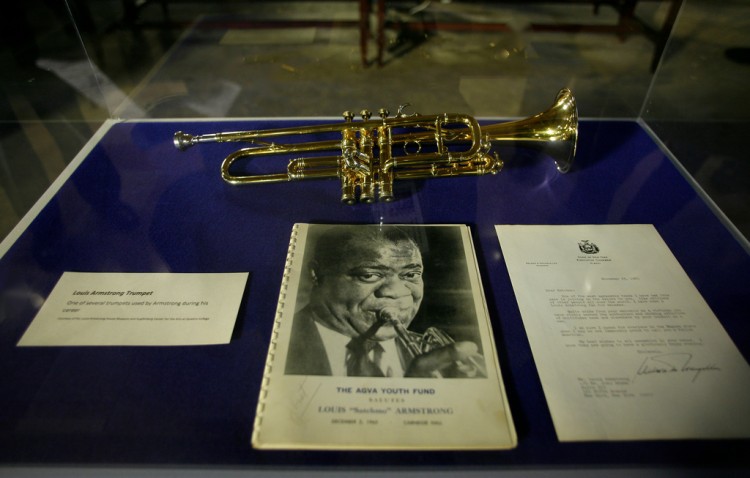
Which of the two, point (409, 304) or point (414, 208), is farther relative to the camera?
point (414, 208)

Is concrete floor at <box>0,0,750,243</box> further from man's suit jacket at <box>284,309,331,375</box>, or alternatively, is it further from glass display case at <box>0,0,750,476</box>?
man's suit jacket at <box>284,309,331,375</box>

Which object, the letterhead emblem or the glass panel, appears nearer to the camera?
the letterhead emblem

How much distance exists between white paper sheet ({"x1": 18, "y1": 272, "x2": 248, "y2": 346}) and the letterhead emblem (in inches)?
29.0

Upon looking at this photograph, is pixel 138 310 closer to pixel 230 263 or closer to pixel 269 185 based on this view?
pixel 230 263

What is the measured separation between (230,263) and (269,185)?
287 millimetres

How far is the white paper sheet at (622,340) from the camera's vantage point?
0.74 m

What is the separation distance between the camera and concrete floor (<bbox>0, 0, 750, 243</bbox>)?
1764mm

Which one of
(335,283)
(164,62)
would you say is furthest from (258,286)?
(164,62)

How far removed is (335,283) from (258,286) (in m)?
0.16

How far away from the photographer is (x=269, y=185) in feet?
3.95

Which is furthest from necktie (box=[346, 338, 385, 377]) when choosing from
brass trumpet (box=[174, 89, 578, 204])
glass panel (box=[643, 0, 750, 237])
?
glass panel (box=[643, 0, 750, 237])

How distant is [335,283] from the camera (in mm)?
931

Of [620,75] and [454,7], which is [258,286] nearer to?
[620,75]
